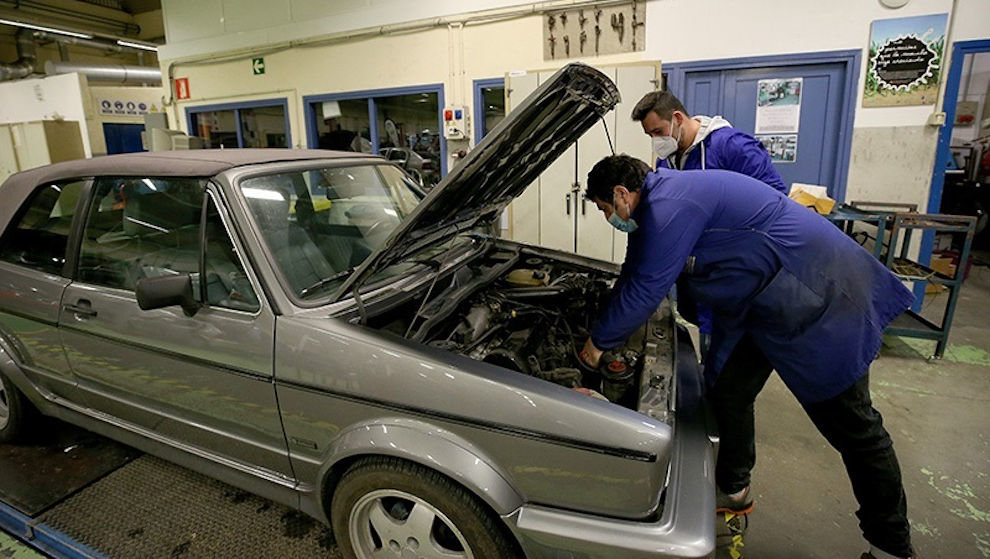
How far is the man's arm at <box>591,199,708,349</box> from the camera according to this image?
5.60ft

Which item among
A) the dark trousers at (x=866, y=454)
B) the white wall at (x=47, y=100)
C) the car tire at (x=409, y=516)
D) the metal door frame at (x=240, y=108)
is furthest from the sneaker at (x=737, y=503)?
the white wall at (x=47, y=100)

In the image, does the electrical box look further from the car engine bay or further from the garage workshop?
the car engine bay

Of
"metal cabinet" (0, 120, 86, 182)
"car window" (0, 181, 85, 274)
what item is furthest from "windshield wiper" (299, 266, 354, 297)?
"metal cabinet" (0, 120, 86, 182)

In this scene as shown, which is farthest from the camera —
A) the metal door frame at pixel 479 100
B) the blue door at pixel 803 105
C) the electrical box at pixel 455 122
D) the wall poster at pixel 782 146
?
the electrical box at pixel 455 122

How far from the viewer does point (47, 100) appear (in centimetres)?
868

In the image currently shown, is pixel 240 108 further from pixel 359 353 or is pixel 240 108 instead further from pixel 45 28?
pixel 45 28

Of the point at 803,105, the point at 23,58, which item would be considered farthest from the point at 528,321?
the point at 23,58

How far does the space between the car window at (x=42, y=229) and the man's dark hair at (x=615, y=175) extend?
2188mm

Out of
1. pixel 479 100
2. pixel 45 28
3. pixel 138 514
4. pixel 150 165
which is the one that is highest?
pixel 45 28

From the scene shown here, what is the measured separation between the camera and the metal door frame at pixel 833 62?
4199 mm

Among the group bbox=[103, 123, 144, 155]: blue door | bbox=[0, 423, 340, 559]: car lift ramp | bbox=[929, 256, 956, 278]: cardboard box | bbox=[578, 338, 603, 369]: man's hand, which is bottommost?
bbox=[0, 423, 340, 559]: car lift ramp

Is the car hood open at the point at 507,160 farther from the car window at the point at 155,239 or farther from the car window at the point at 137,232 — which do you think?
the car window at the point at 137,232

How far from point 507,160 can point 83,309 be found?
1.78 m

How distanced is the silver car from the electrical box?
302 cm
